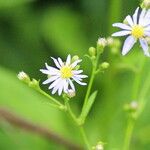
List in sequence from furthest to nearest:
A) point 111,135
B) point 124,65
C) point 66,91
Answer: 1. point 111,135
2. point 124,65
3. point 66,91

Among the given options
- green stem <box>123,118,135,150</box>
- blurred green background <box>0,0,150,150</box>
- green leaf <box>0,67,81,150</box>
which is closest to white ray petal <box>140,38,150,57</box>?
green stem <box>123,118,135,150</box>

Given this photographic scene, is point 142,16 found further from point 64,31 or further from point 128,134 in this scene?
point 64,31

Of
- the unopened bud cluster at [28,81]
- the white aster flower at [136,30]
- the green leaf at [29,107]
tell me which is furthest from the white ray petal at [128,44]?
the green leaf at [29,107]

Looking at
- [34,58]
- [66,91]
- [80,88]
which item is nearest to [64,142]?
[80,88]

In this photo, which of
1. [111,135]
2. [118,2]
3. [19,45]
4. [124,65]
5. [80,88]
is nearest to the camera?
[124,65]

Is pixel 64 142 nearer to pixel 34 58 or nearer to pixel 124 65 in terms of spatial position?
pixel 124 65

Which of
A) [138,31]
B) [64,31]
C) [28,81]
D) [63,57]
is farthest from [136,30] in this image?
[64,31]

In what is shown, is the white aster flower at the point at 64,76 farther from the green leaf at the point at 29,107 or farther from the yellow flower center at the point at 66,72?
the green leaf at the point at 29,107
